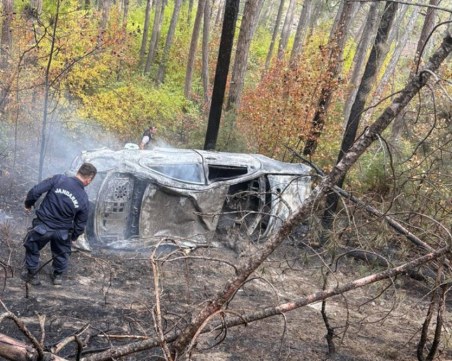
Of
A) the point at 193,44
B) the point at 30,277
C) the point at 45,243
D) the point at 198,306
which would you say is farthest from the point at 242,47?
the point at 198,306

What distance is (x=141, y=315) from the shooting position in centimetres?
510

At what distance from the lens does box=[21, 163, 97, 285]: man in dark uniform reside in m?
5.36

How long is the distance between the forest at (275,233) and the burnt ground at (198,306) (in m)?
0.03

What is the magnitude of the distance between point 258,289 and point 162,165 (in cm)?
248

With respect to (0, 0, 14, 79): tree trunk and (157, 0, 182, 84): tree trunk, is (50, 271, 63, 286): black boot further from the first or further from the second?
(157, 0, 182, 84): tree trunk

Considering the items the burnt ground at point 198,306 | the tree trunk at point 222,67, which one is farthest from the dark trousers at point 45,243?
the tree trunk at point 222,67

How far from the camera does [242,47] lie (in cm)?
1171

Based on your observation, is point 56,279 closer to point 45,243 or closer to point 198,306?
point 45,243

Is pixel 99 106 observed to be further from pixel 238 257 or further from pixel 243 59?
pixel 238 257

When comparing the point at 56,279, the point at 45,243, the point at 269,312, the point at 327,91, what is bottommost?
the point at 56,279

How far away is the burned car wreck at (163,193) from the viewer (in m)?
6.55

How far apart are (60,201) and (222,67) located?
5563 millimetres

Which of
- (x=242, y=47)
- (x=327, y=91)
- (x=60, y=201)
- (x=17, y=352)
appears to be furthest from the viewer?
(x=242, y=47)

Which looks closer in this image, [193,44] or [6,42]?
[6,42]
